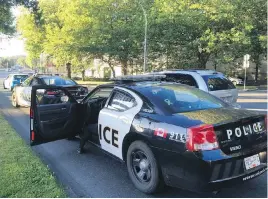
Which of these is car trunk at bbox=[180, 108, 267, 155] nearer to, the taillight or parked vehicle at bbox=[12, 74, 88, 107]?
the taillight

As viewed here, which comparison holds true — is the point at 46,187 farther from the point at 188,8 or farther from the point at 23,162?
the point at 188,8

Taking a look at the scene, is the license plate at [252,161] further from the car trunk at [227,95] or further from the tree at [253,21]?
the tree at [253,21]

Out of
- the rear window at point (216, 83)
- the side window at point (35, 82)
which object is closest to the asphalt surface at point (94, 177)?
the rear window at point (216, 83)

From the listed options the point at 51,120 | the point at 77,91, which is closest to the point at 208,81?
the point at 51,120

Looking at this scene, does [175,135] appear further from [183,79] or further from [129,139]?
[183,79]

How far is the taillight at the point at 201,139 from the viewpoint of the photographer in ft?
12.1

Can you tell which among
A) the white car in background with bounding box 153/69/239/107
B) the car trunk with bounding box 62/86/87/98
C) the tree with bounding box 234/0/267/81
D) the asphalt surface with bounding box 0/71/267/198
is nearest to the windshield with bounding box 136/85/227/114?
the asphalt surface with bounding box 0/71/267/198

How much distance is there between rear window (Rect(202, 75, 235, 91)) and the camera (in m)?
8.96

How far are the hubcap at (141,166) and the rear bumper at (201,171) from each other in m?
0.39

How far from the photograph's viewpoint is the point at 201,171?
3615mm

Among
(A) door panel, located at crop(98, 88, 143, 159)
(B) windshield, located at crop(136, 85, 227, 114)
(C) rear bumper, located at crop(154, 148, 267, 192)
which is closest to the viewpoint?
(C) rear bumper, located at crop(154, 148, 267, 192)

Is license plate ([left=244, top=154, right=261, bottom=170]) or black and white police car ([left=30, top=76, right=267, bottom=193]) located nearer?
black and white police car ([left=30, top=76, right=267, bottom=193])

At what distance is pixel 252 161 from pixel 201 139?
802 millimetres

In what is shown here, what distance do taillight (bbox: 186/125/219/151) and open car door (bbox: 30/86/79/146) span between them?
288cm
